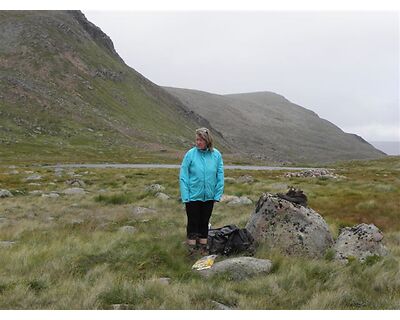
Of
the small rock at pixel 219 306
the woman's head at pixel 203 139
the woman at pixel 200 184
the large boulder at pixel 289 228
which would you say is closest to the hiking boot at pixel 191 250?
the woman at pixel 200 184

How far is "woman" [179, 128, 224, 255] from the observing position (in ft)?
31.5

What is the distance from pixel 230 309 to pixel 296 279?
168 cm

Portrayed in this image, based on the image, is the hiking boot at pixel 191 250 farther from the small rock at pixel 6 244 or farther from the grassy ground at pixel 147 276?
the small rock at pixel 6 244

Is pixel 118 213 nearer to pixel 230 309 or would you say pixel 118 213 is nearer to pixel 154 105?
pixel 230 309

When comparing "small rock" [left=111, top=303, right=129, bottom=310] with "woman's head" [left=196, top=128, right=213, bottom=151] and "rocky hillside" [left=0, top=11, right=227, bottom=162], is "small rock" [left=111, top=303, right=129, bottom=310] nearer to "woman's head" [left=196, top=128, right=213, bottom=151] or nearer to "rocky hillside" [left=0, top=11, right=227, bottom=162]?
"woman's head" [left=196, top=128, right=213, bottom=151]

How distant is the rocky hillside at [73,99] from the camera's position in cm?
9506

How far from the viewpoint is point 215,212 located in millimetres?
16641

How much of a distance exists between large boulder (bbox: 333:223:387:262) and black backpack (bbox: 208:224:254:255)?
74.6 inches

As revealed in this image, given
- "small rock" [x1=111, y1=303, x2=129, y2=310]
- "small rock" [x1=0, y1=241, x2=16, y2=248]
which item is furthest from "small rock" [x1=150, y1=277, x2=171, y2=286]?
"small rock" [x1=0, y1=241, x2=16, y2=248]

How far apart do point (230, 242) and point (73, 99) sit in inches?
4500

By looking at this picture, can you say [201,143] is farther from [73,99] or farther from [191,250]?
[73,99]

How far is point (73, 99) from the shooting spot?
386 feet

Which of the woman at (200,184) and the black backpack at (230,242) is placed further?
the black backpack at (230,242)

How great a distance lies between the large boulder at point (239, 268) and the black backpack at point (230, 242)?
1.10 metres
